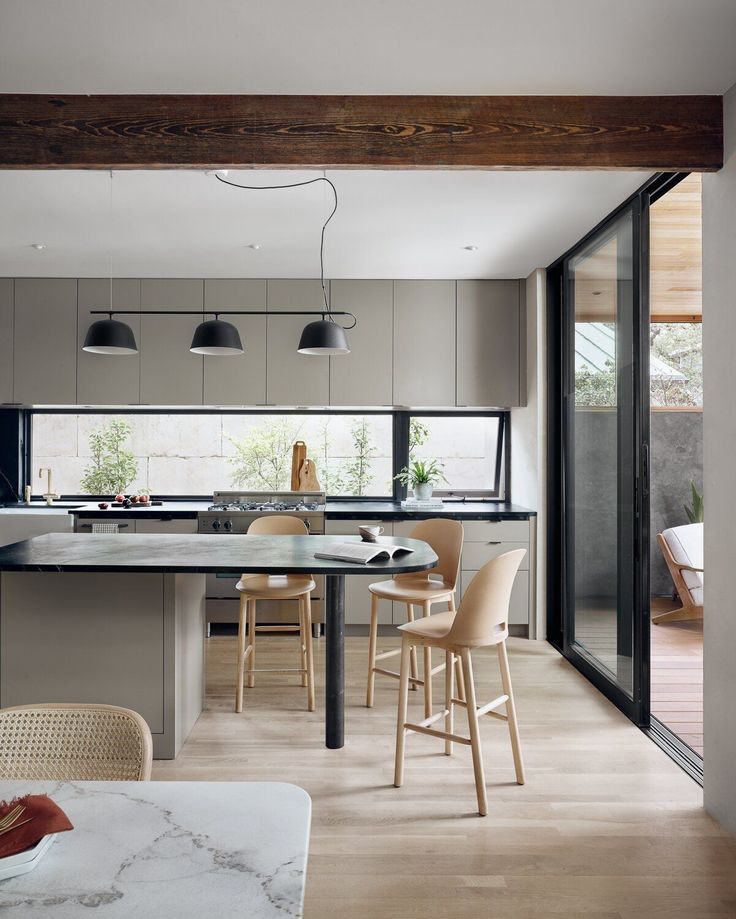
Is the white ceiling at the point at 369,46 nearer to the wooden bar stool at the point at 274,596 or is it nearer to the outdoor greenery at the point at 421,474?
the wooden bar stool at the point at 274,596

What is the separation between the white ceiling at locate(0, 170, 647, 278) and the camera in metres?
3.38

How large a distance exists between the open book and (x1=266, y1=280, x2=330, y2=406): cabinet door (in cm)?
232

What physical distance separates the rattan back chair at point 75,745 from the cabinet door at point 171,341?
3.98 meters

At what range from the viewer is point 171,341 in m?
5.30

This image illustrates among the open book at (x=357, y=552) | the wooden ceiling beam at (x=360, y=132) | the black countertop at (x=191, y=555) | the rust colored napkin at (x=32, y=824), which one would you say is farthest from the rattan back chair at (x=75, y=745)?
the wooden ceiling beam at (x=360, y=132)

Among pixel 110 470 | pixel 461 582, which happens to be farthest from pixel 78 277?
pixel 461 582

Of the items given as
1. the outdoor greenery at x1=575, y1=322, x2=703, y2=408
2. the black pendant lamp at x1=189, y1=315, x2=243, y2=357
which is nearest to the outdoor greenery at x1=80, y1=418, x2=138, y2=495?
the black pendant lamp at x1=189, y1=315, x2=243, y2=357

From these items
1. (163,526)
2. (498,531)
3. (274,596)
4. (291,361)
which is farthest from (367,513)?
(274,596)

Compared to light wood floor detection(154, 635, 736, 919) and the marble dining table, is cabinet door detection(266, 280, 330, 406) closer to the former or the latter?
light wood floor detection(154, 635, 736, 919)

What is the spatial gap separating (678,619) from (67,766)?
16.0ft

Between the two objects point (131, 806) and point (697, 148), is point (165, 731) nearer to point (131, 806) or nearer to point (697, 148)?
point (131, 806)

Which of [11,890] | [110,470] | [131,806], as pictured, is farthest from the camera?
[110,470]

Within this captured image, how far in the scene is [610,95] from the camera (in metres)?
2.57

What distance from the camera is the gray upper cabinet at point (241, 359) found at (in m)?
5.29
